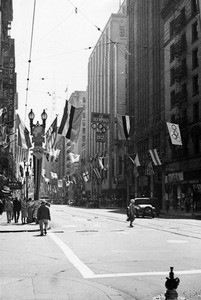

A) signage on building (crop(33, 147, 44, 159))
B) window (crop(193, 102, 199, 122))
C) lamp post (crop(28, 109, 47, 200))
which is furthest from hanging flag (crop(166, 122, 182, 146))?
signage on building (crop(33, 147, 44, 159))

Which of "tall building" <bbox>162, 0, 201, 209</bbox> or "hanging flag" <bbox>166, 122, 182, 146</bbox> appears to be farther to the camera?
"tall building" <bbox>162, 0, 201, 209</bbox>

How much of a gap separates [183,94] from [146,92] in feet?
56.2

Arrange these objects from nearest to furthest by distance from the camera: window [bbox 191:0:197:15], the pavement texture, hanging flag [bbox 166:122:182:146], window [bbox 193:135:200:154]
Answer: the pavement texture → hanging flag [bbox 166:122:182:146] → window [bbox 193:135:200:154] → window [bbox 191:0:197:15]

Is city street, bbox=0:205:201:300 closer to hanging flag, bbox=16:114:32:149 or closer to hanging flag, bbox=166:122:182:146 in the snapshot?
hanging flag, bbox=16:114:32:149

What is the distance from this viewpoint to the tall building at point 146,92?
199 feet

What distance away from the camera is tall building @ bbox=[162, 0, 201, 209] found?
157ft

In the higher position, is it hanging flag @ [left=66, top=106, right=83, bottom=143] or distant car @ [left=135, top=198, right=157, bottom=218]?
hanging flag @ [left=66, top=106, right=83, bottom=143]

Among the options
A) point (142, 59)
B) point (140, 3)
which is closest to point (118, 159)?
point (142, 59)

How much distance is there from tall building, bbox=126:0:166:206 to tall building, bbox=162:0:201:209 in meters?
3.61

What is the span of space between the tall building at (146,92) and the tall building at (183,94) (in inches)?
142

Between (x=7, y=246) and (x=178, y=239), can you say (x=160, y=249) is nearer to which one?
(x=178, y=239)

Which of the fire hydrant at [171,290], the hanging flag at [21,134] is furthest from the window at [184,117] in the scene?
the fire hydrant at [171,290]

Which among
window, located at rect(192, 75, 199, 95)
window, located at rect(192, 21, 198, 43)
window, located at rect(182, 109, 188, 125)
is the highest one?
window, located at rect(192, 21, 198, 43)

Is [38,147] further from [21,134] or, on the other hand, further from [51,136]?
[21,134]
